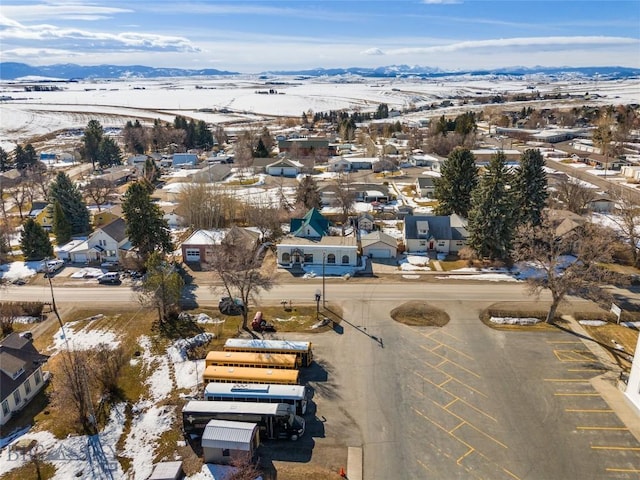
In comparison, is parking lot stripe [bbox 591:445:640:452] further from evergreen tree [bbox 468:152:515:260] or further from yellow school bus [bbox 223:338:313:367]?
evergreen tree [bbox 468:152:515:260]

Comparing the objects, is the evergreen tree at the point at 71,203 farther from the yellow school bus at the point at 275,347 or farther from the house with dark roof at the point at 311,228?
the yellow school bus at the point at 275,347

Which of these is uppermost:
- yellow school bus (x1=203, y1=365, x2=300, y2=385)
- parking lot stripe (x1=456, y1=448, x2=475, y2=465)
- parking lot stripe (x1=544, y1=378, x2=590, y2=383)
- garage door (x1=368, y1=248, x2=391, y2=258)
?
garage door (x1=368, y1=248, x2=391, y2=258)

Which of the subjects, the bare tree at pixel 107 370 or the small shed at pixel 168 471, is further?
the bare tree at pixel 107 370

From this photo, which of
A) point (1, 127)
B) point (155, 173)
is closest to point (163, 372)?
point (155, 173)

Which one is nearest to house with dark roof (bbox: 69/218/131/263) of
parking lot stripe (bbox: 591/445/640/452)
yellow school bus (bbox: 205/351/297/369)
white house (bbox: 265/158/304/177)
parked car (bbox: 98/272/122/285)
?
parked car (bbox: 98/272/122/285)

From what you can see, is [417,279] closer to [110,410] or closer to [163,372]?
[163,372]

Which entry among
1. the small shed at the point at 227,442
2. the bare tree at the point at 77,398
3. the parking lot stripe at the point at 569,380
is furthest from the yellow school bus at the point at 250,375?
the parking lot stripe at the point at 569,380

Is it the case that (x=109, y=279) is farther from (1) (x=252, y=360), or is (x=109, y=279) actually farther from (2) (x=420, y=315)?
(2) (x=420, y=315)
